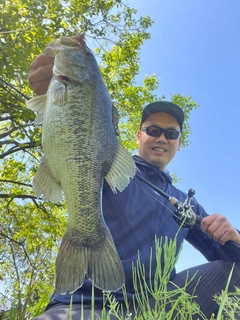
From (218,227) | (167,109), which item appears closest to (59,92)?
(218,227)

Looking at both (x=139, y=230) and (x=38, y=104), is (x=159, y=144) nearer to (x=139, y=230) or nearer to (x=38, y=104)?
(x=139, y=230)

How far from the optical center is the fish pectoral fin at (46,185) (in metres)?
1.85

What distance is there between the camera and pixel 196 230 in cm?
295

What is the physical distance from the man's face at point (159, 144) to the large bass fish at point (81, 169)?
148 centimetres

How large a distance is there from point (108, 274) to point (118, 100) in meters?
9.56

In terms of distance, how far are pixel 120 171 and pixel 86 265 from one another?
512 mm

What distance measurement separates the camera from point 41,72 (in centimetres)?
227

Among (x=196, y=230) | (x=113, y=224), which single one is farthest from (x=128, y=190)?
(x=196, y=230)

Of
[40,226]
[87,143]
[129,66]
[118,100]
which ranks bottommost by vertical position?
[87,143]

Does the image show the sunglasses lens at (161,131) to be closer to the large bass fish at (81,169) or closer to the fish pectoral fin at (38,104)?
the large bass fish at (81,169)

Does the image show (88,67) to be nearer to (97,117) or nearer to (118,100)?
(97,117)

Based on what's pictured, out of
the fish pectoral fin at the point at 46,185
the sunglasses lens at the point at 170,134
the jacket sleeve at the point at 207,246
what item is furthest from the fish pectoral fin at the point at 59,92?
the sunglasses lens at the point at 170,134

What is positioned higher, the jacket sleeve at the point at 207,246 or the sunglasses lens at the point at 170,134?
the sunglasses lens at the point at 170,134

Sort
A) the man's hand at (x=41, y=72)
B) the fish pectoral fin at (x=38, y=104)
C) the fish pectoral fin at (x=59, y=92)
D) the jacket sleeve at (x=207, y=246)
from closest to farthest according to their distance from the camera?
1. the fish pectoral fin at (x=59, y=92)
2. the fish pectoral fin at (x=38, y=104)
3. the man's hand at (x=41, y=72)
4. the jacket sleeve at (x=207, y=246)
